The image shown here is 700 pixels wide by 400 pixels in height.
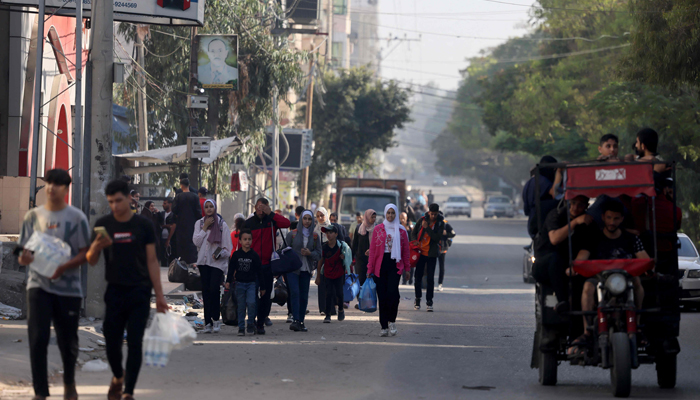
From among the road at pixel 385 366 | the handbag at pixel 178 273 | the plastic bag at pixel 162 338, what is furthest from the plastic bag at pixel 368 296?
the plastic bag at pixel 162 338

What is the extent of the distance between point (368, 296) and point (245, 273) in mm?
2194

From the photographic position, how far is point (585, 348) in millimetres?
7820

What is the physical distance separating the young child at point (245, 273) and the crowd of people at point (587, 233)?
4.45 meters

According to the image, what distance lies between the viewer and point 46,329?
6578mm

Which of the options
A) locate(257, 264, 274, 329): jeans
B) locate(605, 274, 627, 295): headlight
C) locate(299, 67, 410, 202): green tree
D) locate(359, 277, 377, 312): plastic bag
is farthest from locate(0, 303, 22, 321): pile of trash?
locate(299, 67, 410, 202): green tree

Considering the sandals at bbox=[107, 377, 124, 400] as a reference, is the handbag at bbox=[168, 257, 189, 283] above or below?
above

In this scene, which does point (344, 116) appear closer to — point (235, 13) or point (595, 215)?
point (235, 13)

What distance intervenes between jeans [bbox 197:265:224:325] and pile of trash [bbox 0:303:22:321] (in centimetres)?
241

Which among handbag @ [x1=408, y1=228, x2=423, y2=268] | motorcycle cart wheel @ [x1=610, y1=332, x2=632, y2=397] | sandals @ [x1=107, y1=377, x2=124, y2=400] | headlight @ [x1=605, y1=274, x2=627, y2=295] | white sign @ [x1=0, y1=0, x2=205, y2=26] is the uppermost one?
white sign @ [x1=0, y1=0, x2=205, y2=26]

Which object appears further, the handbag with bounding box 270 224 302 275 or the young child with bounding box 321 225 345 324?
the young child with bounding box 321 225 345 324

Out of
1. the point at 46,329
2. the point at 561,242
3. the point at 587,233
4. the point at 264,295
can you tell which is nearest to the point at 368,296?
the point at 264,295

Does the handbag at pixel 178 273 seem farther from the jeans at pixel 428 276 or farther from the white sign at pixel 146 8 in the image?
the white sign at pixel 146 8

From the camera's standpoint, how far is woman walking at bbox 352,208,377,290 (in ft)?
47.6

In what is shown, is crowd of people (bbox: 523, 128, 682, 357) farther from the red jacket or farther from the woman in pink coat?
the red jacket
